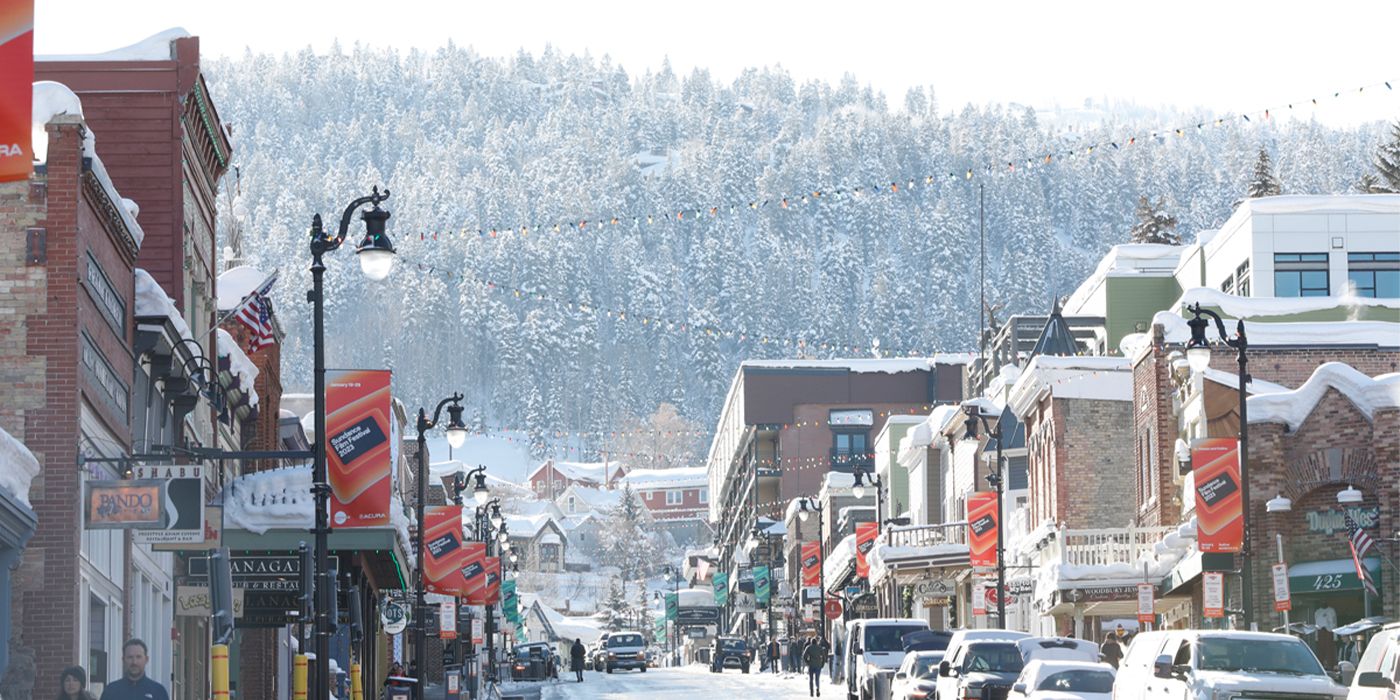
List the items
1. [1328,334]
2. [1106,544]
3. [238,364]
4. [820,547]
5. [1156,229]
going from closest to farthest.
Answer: [238,364]
[1328,334]
[1106,544]
[820,547]
[1156,229]

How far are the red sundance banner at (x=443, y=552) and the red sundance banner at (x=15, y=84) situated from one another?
123 ft

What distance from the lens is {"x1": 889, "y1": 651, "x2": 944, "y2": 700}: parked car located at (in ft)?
135

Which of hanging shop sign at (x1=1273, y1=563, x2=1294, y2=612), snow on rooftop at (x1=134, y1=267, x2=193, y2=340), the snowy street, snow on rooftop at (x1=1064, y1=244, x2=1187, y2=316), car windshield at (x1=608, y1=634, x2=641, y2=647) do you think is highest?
snow on rooftop at (x1=1064, y1=244, x2=1187, y2=316)

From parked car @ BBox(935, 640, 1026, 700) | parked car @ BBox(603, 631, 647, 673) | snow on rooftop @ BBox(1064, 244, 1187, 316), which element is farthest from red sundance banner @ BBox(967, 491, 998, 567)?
parked car @ BBox(603, 631, 647, 673)

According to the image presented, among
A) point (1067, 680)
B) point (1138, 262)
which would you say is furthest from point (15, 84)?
point (1138, 262)

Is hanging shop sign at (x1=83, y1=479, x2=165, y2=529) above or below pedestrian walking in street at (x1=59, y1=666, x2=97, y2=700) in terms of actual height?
above

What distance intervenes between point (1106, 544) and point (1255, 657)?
28.8m

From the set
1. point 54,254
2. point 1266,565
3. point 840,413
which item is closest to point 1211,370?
point 1266,565

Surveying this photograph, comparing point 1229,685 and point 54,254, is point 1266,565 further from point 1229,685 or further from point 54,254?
point 54,254

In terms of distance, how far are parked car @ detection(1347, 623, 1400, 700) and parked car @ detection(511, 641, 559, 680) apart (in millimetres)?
74644

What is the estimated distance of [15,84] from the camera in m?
11.9

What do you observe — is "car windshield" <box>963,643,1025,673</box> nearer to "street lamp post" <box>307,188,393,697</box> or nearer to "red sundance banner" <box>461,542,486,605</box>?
"street lamp post" <box>307,188,393,697</box>

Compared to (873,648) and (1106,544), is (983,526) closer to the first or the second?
(1106,544)

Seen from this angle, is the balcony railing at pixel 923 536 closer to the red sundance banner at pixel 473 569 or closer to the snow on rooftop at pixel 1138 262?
the snow on rooftop at pixel 1138 262
